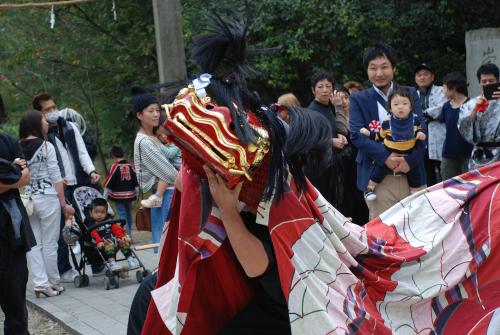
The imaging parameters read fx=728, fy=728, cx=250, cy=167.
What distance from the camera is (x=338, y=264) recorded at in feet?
9.12

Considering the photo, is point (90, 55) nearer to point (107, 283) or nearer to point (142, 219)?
point (107, 283)

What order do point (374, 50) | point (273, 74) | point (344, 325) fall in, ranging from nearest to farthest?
point (344, 325) < point (374, 50) < point (273, 74)

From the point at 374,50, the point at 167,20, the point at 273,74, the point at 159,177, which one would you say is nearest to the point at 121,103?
the point at 273,74

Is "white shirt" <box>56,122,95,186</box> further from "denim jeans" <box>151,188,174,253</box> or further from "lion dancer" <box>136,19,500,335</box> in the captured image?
"lion dancer" <box>136,19,500,335</box>

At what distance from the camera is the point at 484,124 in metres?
7.29

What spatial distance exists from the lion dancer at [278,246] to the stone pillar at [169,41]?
17.3 feet

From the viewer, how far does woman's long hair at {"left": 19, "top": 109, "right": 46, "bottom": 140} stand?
7059 mm

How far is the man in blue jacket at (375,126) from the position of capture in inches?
244

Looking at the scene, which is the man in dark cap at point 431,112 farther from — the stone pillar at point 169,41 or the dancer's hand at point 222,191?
the dancer's hand at point 222,191

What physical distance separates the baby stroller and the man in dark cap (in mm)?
3879

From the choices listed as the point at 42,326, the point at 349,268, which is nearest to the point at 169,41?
the point at 42,326

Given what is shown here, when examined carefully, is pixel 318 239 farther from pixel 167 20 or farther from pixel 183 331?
pixel 167 20

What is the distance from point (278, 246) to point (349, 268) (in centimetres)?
41

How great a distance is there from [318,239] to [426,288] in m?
0.64
